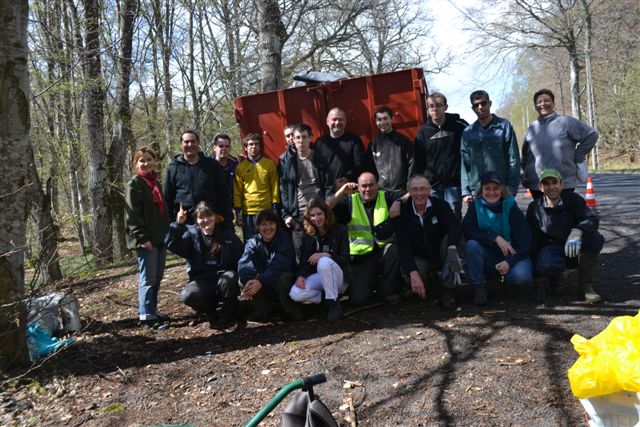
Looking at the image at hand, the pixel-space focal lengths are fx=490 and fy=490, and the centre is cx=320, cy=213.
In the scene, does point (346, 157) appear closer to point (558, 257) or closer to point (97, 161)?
point (558, 257)

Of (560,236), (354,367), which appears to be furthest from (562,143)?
(354,367)

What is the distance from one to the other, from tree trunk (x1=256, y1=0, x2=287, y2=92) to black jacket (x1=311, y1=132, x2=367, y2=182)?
2838mm

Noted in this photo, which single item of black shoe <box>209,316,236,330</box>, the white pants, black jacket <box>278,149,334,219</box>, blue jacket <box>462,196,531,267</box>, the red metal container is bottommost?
black shoe <box>209,316,236,330</box>

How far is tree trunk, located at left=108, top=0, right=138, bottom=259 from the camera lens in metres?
10.6

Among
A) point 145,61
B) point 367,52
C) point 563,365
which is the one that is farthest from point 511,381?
point 367,52

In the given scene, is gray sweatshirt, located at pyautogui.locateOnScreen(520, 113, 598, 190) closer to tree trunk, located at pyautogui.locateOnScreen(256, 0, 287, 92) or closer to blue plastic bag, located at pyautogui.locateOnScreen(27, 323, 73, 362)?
tree trunk, located at pyautogui.locateOnScreen(256, 0, 287, 92)

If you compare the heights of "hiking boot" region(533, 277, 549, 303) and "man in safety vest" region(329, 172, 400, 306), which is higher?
"man in safety vest" region(329, 172, 400, 306)

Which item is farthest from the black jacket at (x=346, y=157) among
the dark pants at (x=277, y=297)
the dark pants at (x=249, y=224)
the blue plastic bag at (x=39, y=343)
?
the blue plastic bag at (x=39, y=343)

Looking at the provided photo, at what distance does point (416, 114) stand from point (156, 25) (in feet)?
31.5

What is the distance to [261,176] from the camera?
5695mm

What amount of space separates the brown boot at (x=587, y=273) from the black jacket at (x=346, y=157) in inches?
92.8

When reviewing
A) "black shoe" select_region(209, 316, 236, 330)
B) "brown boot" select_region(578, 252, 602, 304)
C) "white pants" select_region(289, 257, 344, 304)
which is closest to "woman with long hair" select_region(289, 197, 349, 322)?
"white pants" select_region(289, 257, 344, 304)

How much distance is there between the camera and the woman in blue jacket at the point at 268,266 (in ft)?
16.3

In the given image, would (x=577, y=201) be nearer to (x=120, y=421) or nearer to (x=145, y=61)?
(x=120, y=421)
